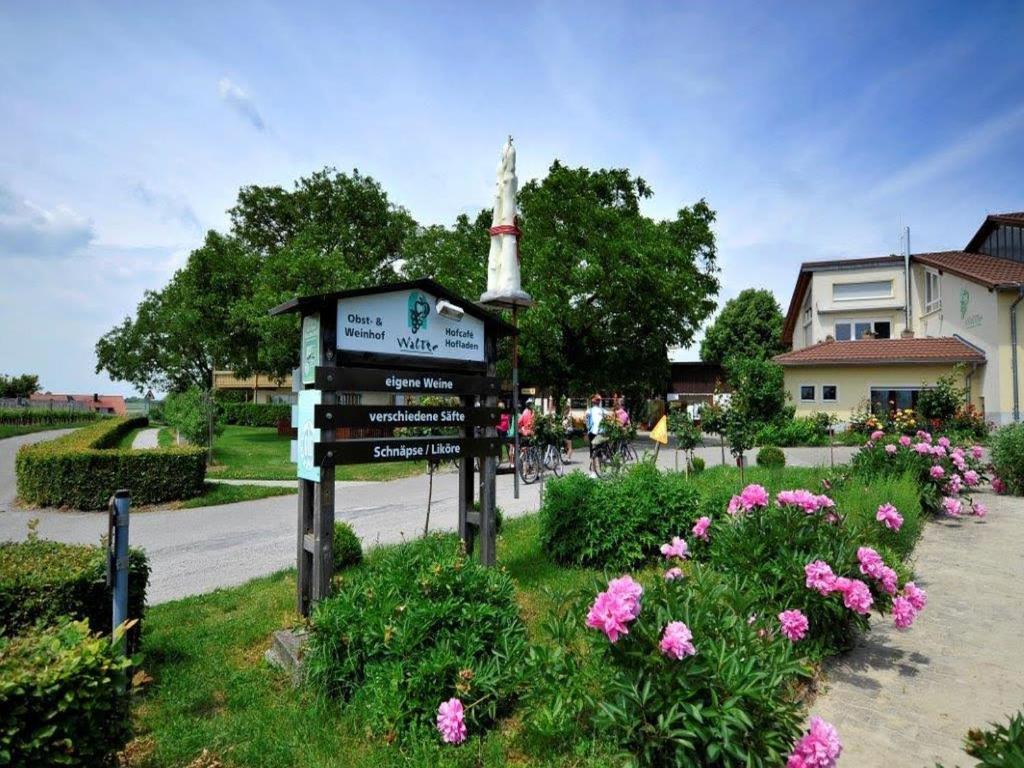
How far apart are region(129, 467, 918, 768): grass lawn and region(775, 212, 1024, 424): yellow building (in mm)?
21367

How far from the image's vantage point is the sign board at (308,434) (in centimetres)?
407

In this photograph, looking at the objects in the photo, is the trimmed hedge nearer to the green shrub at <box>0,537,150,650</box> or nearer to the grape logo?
the green shrub at <box>0,537,150,650</box>

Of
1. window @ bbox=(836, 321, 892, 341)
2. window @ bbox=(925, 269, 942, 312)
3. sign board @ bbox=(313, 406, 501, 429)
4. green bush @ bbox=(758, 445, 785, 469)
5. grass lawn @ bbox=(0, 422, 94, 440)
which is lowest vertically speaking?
grass lawn @ bbox=(0, 422, 94, 440)

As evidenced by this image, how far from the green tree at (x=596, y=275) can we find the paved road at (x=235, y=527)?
423 inches

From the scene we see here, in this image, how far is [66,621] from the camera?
2557 mm

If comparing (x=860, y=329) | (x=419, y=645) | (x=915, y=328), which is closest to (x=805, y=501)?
(x=419, y=645)

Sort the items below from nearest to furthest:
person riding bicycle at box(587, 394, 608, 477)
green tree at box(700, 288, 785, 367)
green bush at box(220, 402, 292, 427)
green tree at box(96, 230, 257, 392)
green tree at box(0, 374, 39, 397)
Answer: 1. person riding bicycle at box(587, 394, 608, 477)
2. green tree at box(96, 230, 257, 392)
3. green bush at box(220, 402, 292, 427)
4. green tree at box(700, 288, 785, 367)
5. green tree at box(0, 374, 39, 397)

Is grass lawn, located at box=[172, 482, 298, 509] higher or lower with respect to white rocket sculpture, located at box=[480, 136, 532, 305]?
lower

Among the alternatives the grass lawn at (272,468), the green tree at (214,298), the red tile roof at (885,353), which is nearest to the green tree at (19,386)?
the green tree at (214,298)

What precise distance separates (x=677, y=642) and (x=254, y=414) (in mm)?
45442

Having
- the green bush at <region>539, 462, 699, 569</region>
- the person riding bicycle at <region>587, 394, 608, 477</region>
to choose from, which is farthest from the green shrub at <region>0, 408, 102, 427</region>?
the green bush at <region>539, 462, 699, 569</region>

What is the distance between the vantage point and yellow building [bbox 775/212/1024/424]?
21.2 metres

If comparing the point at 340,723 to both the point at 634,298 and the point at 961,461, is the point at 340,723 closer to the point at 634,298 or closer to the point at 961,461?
the point at 961,461

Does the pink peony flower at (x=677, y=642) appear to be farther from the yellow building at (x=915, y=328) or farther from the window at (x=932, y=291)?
the window at (x=932, y=291)
